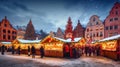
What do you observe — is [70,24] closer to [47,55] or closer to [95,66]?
[47,55]

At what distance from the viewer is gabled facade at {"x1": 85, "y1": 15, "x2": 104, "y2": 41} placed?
41.9m

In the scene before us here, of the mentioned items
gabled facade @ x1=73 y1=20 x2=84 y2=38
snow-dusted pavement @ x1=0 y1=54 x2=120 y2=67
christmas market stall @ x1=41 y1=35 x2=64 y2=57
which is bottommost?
snow-dusted pavement @ x1=0 y1=54 x2=120 y2=67

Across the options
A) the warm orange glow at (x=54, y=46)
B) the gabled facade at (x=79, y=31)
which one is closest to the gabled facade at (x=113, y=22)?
the gabled facade at (x=79, y=31)

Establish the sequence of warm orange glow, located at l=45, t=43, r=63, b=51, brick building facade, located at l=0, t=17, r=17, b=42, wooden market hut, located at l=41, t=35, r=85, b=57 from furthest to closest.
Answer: brick building facade, located at l=0, t=17, r=17, b=42 → warm orange glow, located at l=45, t=43, r=63, b=51 → wooden market hut, located at l=41, t=35, r=85, b=57

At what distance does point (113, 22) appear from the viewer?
38656 mm

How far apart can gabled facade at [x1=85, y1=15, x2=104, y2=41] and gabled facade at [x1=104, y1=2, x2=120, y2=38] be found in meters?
2.04

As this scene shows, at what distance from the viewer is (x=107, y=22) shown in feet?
132

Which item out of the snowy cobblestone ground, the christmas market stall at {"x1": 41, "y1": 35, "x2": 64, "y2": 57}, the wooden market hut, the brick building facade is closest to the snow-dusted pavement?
the snowy cobblestone ground

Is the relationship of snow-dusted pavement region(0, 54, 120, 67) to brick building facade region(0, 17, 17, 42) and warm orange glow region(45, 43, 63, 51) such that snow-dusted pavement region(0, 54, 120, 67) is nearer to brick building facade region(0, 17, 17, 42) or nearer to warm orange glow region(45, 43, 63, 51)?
warm orange glow region(45, 43, 63, 51)

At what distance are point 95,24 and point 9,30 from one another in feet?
118

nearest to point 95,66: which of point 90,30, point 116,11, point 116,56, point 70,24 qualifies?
point 116,56

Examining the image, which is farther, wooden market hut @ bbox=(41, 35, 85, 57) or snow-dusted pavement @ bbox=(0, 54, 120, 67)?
wooden market hut @ bbox=(41, 35, 85, 57)

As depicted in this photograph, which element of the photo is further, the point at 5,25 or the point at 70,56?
the point at 5,25

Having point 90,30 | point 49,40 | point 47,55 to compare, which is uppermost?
point 90,30
